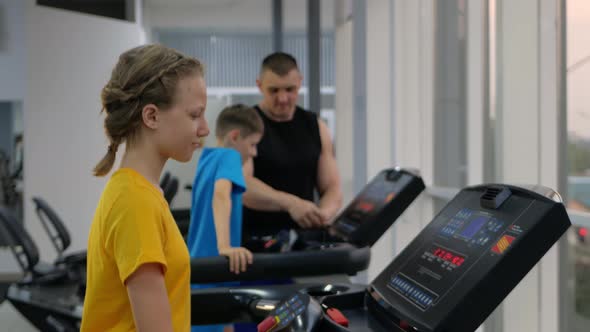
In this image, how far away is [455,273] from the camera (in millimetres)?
996

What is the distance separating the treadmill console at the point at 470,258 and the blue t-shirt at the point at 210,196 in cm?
82

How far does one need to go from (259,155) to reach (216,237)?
18.9 inches

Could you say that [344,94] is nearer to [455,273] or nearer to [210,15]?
[210,15]

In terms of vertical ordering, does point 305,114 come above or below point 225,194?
above

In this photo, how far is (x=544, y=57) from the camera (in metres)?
1.98

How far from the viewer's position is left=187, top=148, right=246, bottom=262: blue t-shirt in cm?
190

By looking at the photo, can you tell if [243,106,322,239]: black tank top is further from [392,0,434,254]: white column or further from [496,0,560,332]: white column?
[392,0,434,254]: white column

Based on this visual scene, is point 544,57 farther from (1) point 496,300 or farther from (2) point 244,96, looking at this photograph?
(2) point 244,96

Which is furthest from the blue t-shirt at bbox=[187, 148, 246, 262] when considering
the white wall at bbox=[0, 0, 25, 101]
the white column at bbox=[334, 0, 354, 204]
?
the white wall at bbox=[0, 0, 25, 101]

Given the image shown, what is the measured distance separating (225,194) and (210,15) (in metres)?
6.60

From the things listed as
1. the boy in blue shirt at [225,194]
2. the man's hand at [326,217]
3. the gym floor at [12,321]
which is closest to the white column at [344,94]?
the gym floor at [12,321]

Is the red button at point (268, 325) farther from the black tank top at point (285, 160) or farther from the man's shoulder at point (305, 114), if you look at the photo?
the man's shoulder at point (305, 114)

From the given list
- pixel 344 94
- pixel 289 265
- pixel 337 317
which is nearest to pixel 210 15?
pixel 344 94

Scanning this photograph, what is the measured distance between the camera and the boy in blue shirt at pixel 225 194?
182 cm
